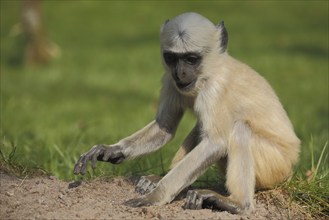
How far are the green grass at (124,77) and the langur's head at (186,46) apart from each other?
4.22 ft

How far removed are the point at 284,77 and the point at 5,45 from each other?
8.49m

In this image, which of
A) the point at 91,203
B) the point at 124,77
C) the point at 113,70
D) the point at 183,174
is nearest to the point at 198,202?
the point at 183,174

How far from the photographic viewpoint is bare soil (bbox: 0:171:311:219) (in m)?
5.02

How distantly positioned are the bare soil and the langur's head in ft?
3.44

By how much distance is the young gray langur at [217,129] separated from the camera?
5.38m

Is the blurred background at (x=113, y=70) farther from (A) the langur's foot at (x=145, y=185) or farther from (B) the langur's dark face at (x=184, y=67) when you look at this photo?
(B) the langur's dark face at (x=184, y=67)

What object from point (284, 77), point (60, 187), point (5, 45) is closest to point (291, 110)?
point (284, 77)

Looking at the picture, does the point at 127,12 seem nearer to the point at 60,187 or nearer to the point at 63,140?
the point at 63,140

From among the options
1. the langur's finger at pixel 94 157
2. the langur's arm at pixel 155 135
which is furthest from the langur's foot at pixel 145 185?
the langur's finger at pixel 94 157

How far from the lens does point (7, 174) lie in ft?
19.2

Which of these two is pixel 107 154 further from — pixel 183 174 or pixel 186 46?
pixel 186 46

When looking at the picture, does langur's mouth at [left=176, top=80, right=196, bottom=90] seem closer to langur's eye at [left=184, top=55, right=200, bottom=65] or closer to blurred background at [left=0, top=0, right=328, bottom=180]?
langur's eye at [left=184, top=55, right=200, bottom=65]

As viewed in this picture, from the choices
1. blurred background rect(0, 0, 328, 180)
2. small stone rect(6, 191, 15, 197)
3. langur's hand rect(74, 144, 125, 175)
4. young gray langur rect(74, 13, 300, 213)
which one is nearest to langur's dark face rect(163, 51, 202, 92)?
young gray langur rect(74, 13, 300, 213)

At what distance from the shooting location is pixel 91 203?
527cm
